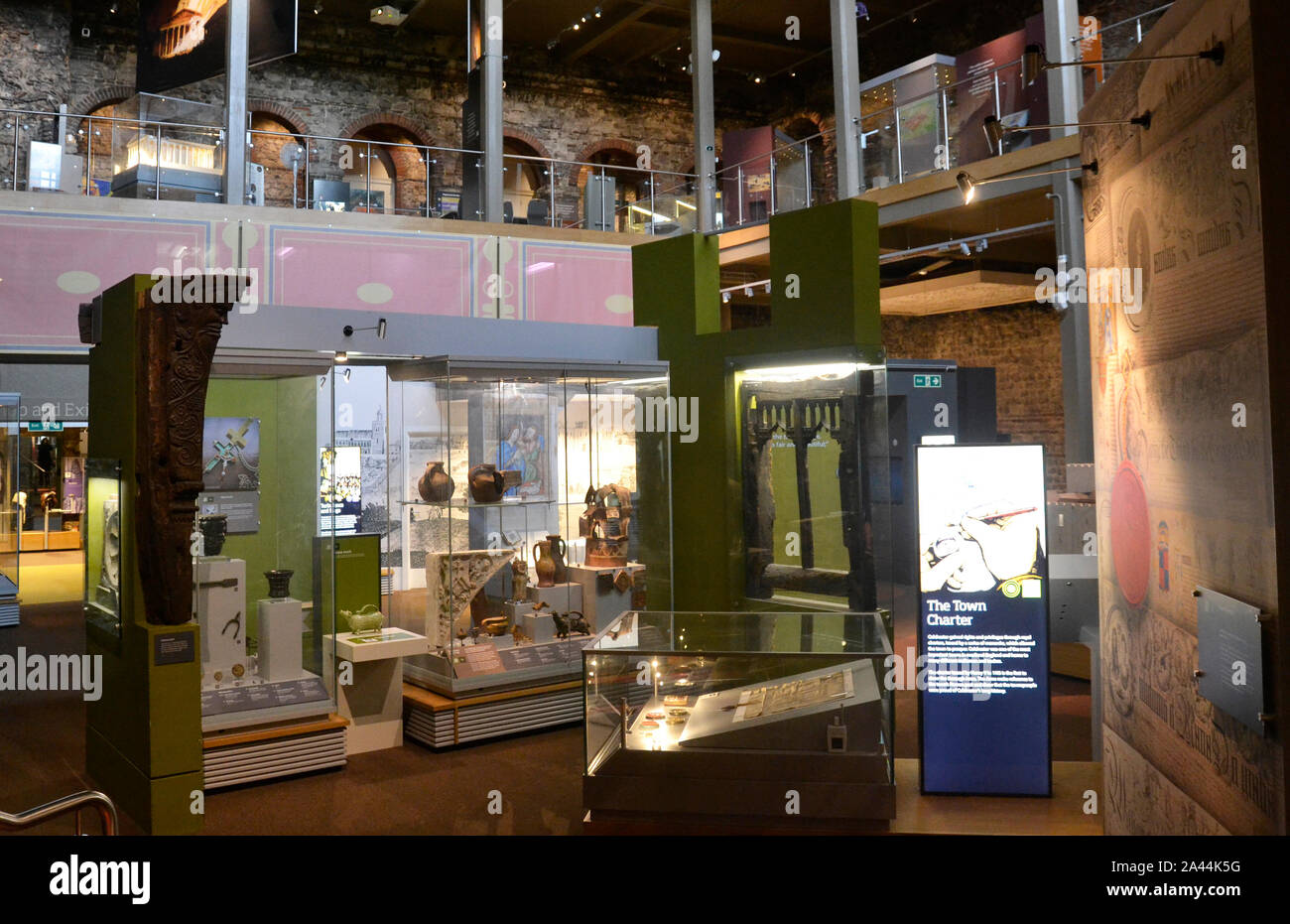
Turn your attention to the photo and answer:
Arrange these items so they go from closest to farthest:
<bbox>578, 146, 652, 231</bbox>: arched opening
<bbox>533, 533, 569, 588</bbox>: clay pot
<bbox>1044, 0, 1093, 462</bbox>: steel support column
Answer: <bbox>533, 533, 569, 588</bbox>: clay pot
<bbox>1044, 0, 1093, 462</bbox>: steel support column
<bbox>578, 146, 652, 231</bbox>: arched opening

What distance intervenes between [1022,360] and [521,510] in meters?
10.9

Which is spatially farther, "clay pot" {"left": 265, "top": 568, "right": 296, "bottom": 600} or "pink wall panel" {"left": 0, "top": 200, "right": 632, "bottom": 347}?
"pink wall panel" {"left": 0, "top": 200, "right": 632, "bottom": 347}

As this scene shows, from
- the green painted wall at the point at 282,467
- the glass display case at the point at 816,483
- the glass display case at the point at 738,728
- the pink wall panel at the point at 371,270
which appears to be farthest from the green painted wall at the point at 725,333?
the pink wall panel at the point at 371,270

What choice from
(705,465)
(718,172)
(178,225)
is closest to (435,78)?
(718,172)

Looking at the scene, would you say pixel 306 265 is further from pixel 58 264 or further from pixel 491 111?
pixel 491 111

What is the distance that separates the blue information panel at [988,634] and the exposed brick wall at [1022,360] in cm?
1043

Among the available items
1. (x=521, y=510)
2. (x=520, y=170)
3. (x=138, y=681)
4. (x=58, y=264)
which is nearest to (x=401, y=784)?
(x=138, y=681)

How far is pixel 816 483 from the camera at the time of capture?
19.1 ft

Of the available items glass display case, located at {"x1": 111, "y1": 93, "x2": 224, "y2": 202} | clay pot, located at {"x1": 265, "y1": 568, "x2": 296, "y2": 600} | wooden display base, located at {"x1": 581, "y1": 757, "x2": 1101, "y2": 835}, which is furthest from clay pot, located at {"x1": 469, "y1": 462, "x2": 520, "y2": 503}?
glass display case, located at {"x1": 111, "y1": 93, "x2": 224, "y2": 202}

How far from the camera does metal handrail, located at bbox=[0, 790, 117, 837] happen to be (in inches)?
95.1

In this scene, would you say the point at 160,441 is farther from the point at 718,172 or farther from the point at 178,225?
the point at 718,172

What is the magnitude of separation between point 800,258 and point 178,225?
6.75m

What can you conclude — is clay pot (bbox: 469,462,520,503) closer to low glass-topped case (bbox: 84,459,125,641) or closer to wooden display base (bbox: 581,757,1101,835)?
low glass-topped case (bbox: 84,459,125,641)

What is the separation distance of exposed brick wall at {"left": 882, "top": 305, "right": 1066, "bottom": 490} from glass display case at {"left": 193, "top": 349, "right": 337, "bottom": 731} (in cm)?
1107
